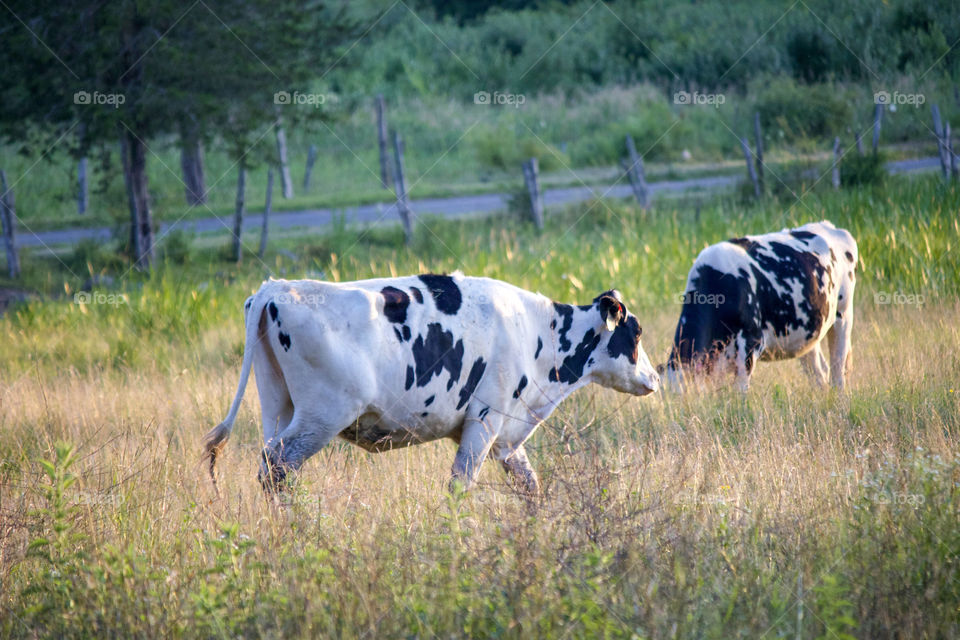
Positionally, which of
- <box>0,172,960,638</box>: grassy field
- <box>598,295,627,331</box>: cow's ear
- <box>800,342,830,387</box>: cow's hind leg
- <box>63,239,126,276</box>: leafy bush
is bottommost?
<box>63,239,126,276</box>: leafy bush

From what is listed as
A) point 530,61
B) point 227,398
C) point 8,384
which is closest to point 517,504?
point 227,398

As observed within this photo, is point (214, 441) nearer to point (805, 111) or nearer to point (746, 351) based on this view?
point (746, 351)

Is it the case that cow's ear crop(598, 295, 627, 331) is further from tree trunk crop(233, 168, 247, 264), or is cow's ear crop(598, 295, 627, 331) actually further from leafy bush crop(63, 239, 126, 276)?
leafy bush crop(63, 239, 126, 276)

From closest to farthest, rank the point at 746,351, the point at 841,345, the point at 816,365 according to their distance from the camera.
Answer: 1. the point at 746,351
2. the point at 816,365
3. the point at 841,345

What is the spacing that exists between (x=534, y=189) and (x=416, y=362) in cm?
1263

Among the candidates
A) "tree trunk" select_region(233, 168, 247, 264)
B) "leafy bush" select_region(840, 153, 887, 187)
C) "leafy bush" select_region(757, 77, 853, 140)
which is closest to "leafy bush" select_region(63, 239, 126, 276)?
"tree trunk" select_region(233, 168, 247, 264)

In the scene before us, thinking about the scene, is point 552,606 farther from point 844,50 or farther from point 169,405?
point 844,50

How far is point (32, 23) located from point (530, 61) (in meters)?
22.9

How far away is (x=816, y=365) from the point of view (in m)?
8.08

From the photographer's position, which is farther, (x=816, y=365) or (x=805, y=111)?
(x=805, y=111)

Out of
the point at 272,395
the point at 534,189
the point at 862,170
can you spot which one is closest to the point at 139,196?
the point at 534,189

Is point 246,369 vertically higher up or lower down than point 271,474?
higher up

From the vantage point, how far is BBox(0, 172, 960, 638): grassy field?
11.5ft

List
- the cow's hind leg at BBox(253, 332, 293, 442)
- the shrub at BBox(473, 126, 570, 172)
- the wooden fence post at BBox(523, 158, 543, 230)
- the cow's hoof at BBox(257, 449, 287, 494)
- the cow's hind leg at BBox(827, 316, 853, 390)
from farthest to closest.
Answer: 1. the shrub at BBox(473, 126, 570, 172)
2. the wooden fence post at BBox(523, 158, 543, 230)
3. the cow's hind leg at BBox(827, 316, 853, 390)
4. the cow's hind leg at BBox(253, 332, 293, 442)
5. the cow's hoof at BBox(257, 449, 287, 494)
